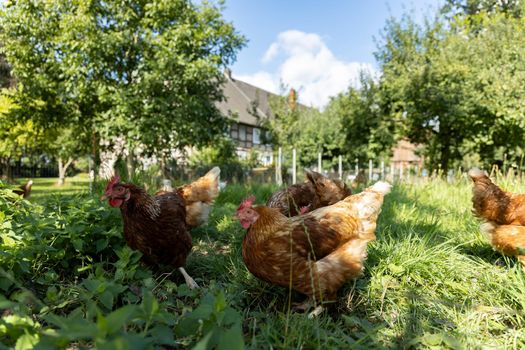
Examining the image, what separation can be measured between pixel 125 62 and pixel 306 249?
37.0ft

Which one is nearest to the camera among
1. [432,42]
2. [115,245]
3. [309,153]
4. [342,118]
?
[115,245]

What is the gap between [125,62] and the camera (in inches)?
452

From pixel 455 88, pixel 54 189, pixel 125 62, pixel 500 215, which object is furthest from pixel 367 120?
pixel 54 189

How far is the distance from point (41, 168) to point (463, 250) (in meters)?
33.2

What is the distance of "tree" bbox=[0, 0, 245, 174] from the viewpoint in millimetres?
10188

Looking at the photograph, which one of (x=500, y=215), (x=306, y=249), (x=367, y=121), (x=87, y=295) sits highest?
(x=367, y=121)

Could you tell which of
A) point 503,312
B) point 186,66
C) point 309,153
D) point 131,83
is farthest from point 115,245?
point 309,153

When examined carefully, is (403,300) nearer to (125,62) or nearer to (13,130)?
(125,62)

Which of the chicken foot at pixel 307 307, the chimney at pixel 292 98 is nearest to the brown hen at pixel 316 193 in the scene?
the chicken foot at pixel 307 307

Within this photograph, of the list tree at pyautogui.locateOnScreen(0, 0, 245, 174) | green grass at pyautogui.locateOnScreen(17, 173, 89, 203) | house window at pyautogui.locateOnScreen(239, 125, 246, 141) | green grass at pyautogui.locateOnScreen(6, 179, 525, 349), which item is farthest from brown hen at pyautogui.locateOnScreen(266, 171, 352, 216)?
house window at pyautogui.locateOnScreen(239, 125, 246, 141)

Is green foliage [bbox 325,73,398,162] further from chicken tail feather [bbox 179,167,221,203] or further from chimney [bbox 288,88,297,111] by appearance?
chicken tail feather [bbox 179,167,221,203]

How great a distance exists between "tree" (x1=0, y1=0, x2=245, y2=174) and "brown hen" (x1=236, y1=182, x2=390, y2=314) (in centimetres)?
846

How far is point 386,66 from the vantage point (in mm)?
14797

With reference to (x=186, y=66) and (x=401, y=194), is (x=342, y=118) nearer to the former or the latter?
(x=186, y=66)
